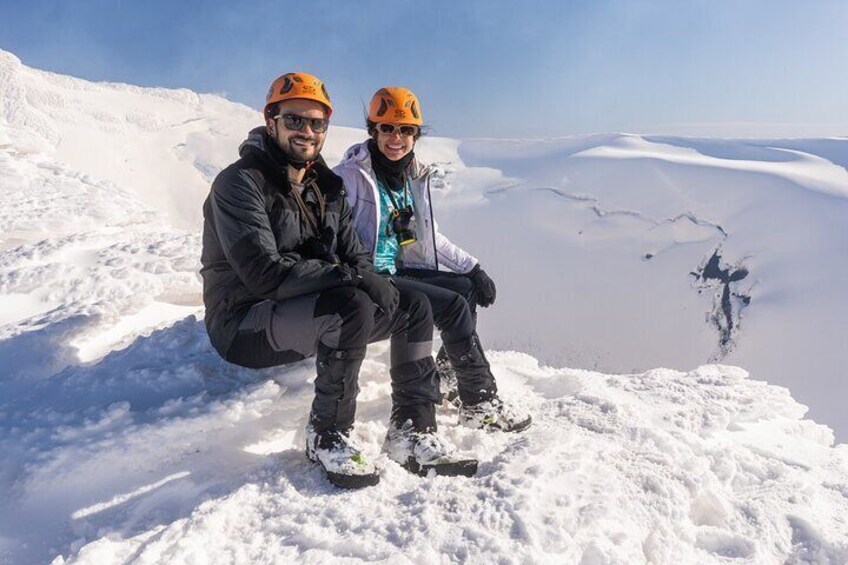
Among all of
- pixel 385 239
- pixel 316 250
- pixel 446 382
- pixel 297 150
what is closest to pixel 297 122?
pixel 297 150

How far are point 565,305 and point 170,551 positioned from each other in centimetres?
2845

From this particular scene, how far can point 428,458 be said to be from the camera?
9.16ft

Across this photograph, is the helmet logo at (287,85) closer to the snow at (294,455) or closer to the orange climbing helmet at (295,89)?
the orange climbing helmet at (295,89)

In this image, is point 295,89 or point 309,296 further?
point 295,89

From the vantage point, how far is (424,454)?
9.18 feet

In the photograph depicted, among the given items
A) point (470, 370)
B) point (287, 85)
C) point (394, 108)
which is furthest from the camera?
point (394, 108)

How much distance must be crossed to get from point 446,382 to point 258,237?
5.61 ft

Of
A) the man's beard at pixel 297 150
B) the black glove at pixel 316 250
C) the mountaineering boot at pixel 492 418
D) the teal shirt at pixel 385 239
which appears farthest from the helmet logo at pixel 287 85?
the mountaineering boot at pixel 492 418

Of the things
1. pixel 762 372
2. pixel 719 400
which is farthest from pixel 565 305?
pixel 719 400

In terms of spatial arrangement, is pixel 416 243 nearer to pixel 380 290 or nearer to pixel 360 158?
pixel 360 158

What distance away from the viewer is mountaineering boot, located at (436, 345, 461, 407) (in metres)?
3.70

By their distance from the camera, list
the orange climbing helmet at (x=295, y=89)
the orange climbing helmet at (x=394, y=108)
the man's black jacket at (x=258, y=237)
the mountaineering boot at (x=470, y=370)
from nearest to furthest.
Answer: the man's black jacket at (x=258, y=237), the orange climbing helmet at (x=295, y=89), the mountaineering boot at (x=470, y=370), the orange climbing helmet at (x=394, y=108)

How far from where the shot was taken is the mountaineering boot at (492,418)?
10.9 ft

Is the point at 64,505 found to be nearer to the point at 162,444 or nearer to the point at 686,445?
the point at 162,444
